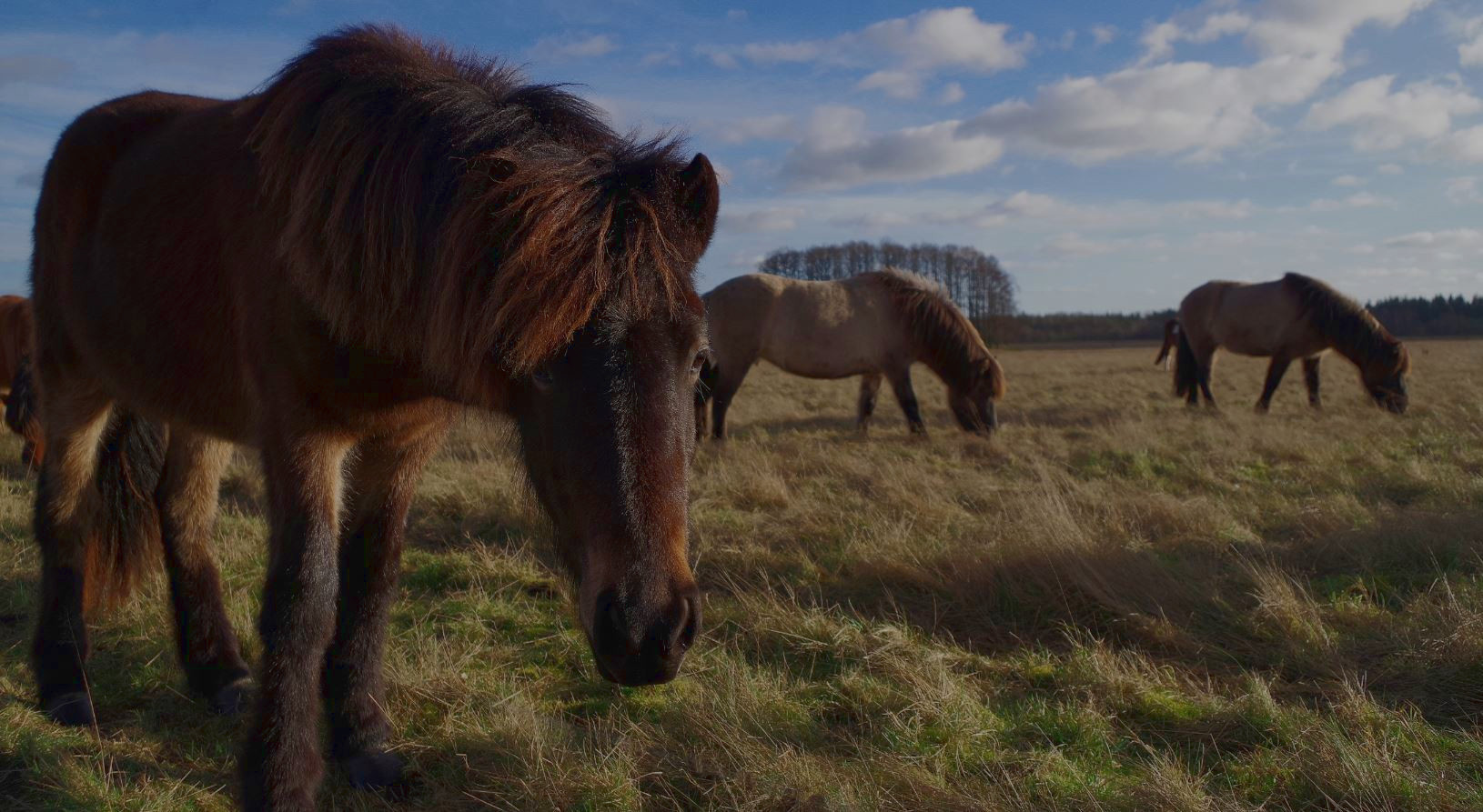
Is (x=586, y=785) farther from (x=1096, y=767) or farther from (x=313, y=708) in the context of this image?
(x=1096, y=767)

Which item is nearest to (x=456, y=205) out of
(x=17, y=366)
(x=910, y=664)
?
(x=910, y=664)

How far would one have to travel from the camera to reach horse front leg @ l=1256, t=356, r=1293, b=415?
12.9 meters

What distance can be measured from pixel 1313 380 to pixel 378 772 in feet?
50.1

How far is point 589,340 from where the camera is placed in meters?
1.77

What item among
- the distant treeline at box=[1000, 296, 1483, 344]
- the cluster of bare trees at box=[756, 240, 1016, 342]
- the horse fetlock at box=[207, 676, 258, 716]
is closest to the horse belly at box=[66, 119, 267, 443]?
the horse fetlock at box=[207, 676, 258, 716]

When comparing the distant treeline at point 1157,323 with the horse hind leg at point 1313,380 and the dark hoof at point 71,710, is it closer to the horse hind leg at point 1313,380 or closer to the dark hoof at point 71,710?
the horse hind leg at point 1313,380

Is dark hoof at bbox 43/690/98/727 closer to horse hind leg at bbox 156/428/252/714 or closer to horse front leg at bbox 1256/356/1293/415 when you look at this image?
horse hind leg at bbox 156/428/252/714

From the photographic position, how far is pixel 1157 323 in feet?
193

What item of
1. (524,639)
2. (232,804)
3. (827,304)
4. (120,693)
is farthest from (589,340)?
(827,304)

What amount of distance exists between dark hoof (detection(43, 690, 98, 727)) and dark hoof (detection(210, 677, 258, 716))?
348 millimetres

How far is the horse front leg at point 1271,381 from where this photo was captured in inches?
508

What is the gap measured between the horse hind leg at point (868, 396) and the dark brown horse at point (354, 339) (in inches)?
344

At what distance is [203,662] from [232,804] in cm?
101

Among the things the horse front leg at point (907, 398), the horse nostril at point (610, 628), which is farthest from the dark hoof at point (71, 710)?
the horse front leg at point (907, 398)
